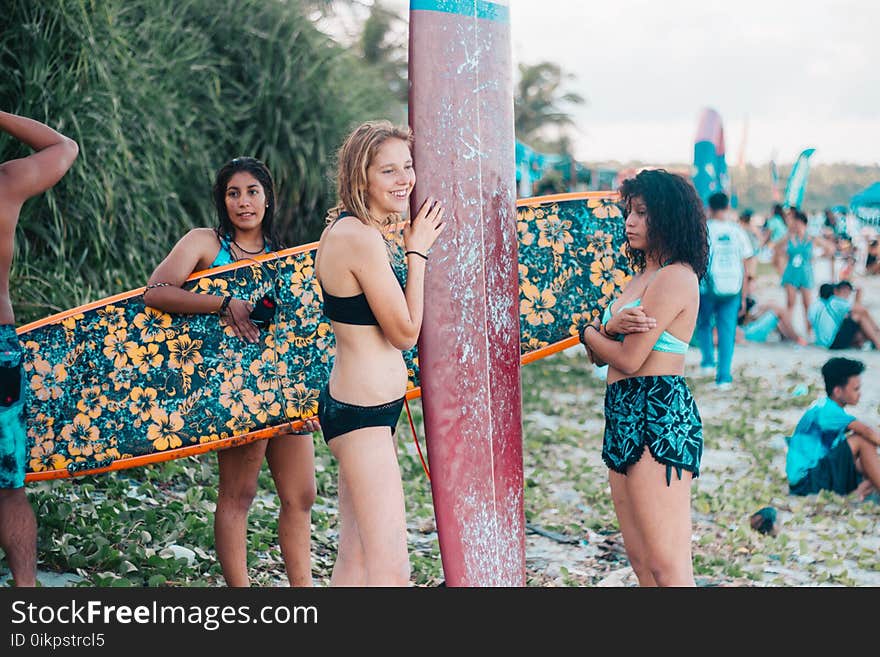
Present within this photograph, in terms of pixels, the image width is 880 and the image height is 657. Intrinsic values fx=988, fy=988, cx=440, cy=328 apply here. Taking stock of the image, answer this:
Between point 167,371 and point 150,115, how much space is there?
351 cm

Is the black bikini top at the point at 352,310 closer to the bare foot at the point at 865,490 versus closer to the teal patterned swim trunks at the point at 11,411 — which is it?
the teal patterned swim trunks at the point at 11,411

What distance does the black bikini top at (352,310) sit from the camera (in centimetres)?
253

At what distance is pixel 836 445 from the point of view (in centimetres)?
514

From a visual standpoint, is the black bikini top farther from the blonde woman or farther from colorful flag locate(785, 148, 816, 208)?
colorful flag locate(785, 148, 816, 208)

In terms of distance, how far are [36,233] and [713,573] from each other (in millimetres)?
4104

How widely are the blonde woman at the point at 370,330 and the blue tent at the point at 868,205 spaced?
34.0 ft

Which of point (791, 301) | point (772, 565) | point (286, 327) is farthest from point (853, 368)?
point (791, 301)

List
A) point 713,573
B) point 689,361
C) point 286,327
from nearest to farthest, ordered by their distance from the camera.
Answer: point 286,327
point 713,573
point 689,361

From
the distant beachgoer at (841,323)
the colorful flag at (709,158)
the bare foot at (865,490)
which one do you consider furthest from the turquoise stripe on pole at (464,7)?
the colorful flag at (709,158)

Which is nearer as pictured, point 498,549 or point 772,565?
point 498,549

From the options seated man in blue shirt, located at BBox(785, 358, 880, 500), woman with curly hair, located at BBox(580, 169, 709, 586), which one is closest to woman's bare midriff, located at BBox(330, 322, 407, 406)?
woman with curly hair, located at BBox(580, 169, 709, 586)

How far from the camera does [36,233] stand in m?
5.68

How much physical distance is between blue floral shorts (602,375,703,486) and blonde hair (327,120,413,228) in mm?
857

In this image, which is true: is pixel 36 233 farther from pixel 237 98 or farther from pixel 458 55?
pixel 458 55
